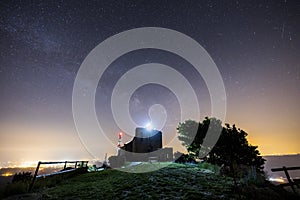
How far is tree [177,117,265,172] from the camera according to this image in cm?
2041

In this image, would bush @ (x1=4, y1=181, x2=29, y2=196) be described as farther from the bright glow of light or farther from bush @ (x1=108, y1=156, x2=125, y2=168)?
the bright glow of light

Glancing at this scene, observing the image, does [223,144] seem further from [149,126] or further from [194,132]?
[149,126]

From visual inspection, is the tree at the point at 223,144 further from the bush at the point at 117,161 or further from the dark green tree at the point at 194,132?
the bush at the point at 117,161

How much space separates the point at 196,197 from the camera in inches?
239

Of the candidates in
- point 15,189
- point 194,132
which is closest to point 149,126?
point 194,132

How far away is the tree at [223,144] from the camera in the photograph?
20.4m

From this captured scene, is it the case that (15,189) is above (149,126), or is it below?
below

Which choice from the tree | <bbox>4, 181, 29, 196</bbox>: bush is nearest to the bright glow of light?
the tree

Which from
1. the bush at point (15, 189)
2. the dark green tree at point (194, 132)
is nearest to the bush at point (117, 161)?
the dark green tree at point (194, 132)

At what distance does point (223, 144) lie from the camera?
73.6 feet

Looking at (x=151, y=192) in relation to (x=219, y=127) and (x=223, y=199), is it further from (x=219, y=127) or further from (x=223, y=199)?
(x=219, y=127)

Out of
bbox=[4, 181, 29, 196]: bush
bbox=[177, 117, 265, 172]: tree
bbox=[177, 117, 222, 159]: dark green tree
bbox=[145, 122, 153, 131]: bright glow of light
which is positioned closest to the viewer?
bbox=[4, 181, 29, 196]: bush

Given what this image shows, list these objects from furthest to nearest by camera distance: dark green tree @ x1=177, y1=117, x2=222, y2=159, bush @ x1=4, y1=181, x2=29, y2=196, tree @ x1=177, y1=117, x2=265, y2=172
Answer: dark green tree @ x1=177, y1=117, x2=222, y2=159 < tree @ x1=177, y1=117, x2=265, y2=172 < bush @ x1=4, y1=181, x2=29, y2=196

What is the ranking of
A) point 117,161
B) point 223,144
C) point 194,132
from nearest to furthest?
point 117,161
point 223,144
point 194,132
